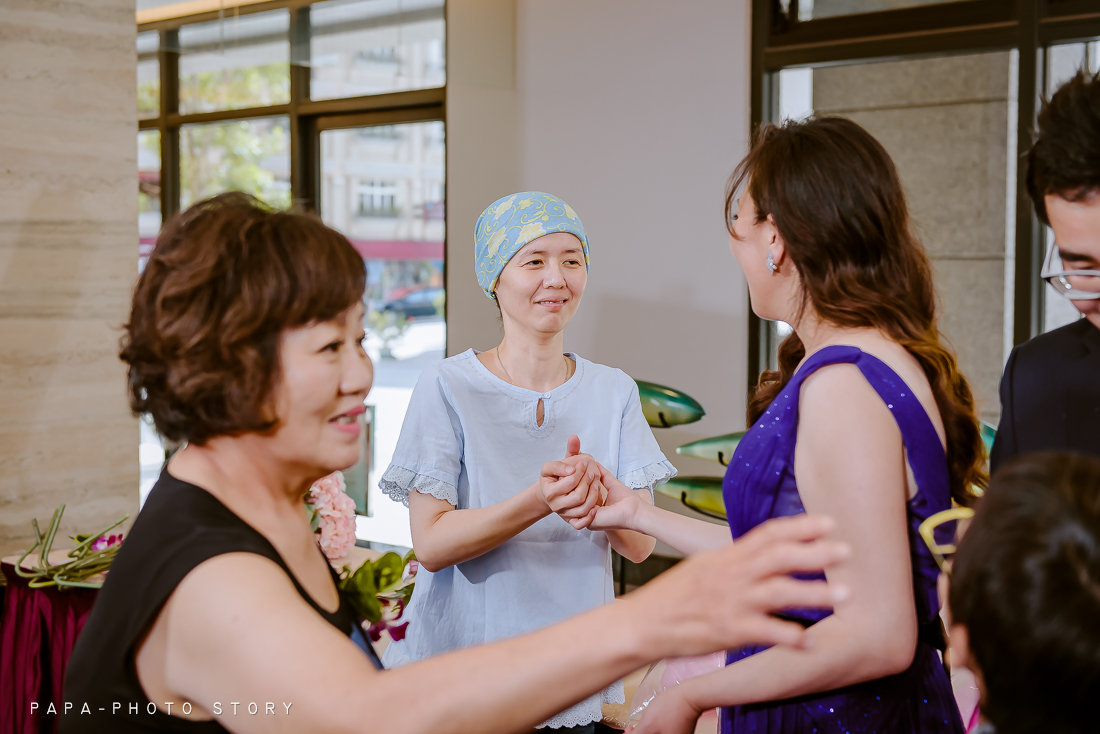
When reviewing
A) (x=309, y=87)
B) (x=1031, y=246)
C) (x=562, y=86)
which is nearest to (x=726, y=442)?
(x=1031, y=246)

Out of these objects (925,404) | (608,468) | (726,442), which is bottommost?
(726,442)

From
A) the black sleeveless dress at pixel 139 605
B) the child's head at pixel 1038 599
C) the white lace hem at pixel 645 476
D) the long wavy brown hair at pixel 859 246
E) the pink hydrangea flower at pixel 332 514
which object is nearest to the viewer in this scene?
the child's head at pixel 1038 599

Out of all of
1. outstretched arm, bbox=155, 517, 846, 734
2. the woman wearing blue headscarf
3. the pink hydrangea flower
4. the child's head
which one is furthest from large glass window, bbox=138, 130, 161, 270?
the child's head

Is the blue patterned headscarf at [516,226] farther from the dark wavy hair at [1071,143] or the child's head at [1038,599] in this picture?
the child's head at [1038,599]

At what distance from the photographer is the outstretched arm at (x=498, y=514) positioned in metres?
1.53

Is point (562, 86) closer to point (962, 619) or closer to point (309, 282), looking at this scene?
point (309, 282)

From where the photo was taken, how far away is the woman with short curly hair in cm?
74

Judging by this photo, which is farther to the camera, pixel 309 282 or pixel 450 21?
pixel 450 21

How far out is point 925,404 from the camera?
46.7 inches

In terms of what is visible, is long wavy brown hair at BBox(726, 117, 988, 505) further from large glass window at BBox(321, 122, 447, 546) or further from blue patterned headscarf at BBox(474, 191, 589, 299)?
large glass window at BBox(321, 122, 447, 546)

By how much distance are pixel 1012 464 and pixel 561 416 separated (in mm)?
1087

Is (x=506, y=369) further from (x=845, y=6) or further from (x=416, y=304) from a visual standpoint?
(x=416, y=304)

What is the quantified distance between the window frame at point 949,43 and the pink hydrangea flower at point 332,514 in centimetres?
211

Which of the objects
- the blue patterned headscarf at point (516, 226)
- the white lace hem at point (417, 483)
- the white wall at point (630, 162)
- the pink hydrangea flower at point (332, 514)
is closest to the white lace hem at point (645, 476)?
the white lace hem at point (417, 483)
